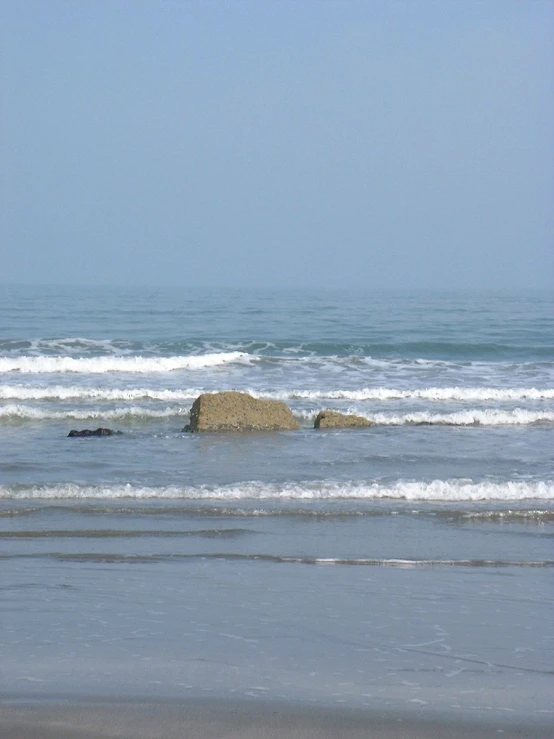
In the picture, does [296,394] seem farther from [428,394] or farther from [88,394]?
[88,394]

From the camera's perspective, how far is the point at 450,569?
6586 mm

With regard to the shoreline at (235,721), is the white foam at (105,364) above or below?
above

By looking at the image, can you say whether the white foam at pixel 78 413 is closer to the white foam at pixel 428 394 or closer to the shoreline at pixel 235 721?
the white foam at pixel 428 394

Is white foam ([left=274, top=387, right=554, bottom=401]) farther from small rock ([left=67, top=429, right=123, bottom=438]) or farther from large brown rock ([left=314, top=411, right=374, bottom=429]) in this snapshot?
small rock ([left=67, top=429, right=123, bottom=438])

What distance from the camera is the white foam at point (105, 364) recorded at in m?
20.2

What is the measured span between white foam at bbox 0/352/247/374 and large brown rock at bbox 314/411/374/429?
8097mm

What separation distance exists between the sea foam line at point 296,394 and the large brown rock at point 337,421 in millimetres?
3023

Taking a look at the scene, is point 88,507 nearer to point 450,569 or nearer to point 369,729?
point 450,569

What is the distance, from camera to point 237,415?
42.8ft

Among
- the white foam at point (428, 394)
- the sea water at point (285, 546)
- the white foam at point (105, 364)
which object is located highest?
the white foam at point (105, 364)

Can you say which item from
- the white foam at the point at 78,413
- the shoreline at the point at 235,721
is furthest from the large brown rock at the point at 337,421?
the shoreline at the point at 235,721

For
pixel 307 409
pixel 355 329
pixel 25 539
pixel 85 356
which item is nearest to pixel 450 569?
pixel 25 539

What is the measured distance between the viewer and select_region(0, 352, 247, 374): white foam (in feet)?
66.2

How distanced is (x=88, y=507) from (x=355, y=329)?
74.4ft
